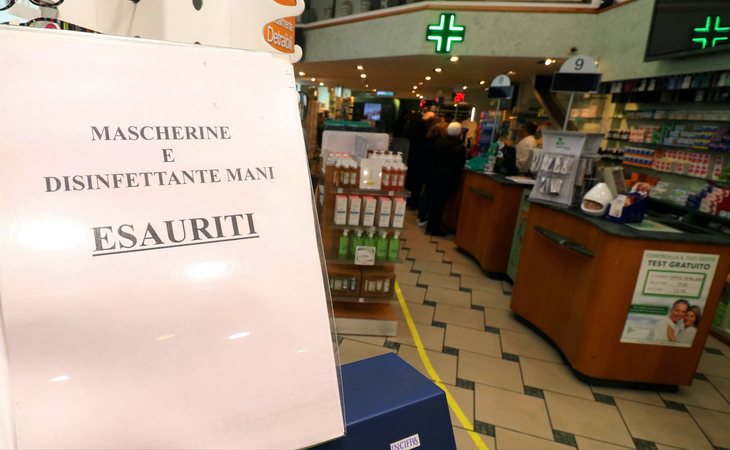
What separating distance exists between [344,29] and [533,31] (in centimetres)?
400

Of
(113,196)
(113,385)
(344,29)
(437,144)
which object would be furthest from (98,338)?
(344,29)

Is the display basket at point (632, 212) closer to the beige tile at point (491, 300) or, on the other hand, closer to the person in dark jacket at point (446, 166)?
the beige tile at point (491, 300)

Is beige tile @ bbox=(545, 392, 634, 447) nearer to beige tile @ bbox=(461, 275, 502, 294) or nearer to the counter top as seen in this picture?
the counter top

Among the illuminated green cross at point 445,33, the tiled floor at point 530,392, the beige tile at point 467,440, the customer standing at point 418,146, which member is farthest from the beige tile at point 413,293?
the illuminated green cross at point 445,33

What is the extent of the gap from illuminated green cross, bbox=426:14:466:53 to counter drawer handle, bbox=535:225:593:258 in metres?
4.39

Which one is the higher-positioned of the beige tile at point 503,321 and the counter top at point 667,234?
the counter top at point 667,234

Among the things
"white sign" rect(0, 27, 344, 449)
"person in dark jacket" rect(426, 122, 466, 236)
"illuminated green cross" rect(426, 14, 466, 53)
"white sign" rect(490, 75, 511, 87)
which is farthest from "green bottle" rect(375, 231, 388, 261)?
"illuminated green cross" rect(426, 14, 466, 53)

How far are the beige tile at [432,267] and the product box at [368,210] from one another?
186 centimetres

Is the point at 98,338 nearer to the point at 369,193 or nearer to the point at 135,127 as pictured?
the point at 135,127

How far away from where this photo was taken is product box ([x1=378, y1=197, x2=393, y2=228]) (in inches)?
120

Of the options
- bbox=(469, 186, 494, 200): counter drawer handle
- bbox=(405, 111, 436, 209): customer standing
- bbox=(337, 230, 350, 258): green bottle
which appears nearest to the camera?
bbox=(337, 230, 350, 258): green bottle

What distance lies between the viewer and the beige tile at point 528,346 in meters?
3.11

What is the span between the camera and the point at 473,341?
10.7ft

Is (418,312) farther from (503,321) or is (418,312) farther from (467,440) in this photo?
(467,440)
